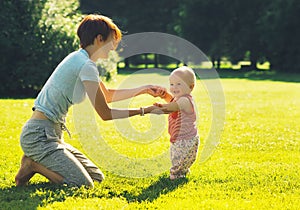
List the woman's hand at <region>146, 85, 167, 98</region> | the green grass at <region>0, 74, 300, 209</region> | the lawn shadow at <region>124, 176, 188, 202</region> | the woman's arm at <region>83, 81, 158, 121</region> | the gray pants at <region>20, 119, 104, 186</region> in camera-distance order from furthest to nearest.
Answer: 1. the woman's hand at <region>146, 85, 167, 98</region>
2. the gray pants at <region>20, 119, 104, 186</region>
3. the woman's arm at <region>83, 81, 158, 121</region>
4. the lawn shadow at <region>124, 176, 188, 202</region>
5. the green grass at <region>0, 74, 300, 209</region>

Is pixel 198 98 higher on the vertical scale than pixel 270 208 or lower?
lower

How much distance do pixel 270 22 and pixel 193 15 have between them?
8771 millimetres

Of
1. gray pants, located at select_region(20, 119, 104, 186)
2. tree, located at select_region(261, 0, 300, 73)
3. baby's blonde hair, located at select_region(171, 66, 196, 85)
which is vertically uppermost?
baby's blonde hair, located at select_region(171, 66, 196, 85)

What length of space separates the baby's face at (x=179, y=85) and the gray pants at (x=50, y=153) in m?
1.40

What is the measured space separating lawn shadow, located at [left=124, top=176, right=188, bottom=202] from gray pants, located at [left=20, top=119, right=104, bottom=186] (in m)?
0.57

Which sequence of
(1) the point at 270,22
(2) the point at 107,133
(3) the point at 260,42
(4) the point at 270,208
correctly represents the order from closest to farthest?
(4) the point at 270,208 → (2) the point at 107,133 → (1) the point at 270,22 → (3) the point at 260,42

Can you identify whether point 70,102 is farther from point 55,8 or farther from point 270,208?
point 55,8

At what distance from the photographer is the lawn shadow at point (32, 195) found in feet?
15.4

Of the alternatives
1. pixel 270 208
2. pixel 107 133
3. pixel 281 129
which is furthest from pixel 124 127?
pixel 270 208

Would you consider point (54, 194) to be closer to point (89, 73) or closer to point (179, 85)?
point (89, 73)

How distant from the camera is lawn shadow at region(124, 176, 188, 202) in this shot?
16.6ft

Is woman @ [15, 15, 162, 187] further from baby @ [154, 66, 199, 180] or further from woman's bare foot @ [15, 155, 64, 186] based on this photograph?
baby @ [154, 66, 199, 180]

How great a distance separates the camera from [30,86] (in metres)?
18.1

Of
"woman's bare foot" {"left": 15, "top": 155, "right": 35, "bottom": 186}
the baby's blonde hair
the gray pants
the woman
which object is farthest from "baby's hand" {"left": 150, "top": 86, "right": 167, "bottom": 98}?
"woman's bare foot" {"left": 15, "top": 155, "right": 35, "bottom": 186}
